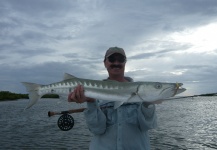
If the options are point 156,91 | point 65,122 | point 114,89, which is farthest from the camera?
point 65,122

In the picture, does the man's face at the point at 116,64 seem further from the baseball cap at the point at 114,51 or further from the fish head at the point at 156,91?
the fish head at the point at 156,91

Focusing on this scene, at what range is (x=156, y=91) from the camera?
5539mm

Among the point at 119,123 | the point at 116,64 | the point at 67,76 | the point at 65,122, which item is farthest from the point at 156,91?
the point at 65,122

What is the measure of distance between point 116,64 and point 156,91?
116cm

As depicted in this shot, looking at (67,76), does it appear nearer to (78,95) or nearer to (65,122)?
(78,95)

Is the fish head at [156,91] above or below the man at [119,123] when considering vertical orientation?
above

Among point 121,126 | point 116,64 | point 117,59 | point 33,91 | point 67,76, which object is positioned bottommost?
point 121,126

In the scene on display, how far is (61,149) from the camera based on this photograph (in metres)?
18.8

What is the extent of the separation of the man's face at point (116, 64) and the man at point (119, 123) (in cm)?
78

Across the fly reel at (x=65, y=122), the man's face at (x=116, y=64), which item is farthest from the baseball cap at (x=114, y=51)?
the fly reel at (x=65, y=122)

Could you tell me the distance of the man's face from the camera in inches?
245

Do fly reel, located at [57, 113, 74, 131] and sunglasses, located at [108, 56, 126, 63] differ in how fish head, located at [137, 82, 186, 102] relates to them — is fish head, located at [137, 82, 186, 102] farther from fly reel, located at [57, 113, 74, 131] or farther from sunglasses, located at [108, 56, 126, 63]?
fly reel, located at [57, 113, 74, 131]

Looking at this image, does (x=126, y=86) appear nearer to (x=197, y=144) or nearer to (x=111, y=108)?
(x=111, y=108)

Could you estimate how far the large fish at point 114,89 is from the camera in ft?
18.1
